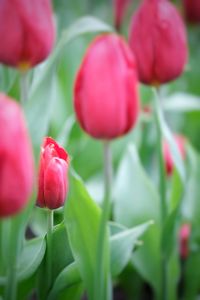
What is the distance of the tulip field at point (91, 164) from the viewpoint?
45 centimetres

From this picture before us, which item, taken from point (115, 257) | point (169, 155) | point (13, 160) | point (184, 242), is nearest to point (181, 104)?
point (169, 155)

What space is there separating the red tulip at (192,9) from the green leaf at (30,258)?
2.72 ft

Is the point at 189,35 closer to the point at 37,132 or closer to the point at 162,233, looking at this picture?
the point at 162,233

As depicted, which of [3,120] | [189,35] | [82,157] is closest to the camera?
[3,120]

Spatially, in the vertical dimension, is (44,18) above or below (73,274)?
above

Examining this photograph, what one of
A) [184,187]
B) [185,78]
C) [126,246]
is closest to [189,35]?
[185,78]

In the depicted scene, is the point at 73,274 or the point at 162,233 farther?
the point at 162,233

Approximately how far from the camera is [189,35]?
1661 mm

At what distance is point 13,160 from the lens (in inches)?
16.0

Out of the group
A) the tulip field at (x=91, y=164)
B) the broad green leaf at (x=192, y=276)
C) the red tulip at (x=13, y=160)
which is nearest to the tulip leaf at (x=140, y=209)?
the tulip field at (x=91, y=164)

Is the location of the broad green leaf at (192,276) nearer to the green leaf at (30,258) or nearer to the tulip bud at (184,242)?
the tulip bud at (184,242)

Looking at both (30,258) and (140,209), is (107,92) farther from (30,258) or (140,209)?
(140,209)

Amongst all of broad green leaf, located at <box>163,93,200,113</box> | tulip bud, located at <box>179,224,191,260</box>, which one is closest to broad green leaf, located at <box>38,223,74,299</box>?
tulip bud, located at <box>179,224,191,260</box>

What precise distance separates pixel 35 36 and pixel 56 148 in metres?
0.11
